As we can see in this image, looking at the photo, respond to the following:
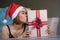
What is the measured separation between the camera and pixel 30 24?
2.70 feet

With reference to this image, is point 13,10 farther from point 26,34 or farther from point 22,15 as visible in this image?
point 26,34

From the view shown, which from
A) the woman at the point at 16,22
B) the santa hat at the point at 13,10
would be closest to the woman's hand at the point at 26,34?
the woman at the point at 16,22

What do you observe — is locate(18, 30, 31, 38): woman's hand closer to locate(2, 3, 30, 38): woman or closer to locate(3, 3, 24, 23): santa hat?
locate(2, 3, 30, 38): woman

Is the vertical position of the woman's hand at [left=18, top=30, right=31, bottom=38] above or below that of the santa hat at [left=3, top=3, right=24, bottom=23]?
below

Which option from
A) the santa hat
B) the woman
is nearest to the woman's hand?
the woman

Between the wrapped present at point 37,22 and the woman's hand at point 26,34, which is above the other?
the wrapped present at point 37,22

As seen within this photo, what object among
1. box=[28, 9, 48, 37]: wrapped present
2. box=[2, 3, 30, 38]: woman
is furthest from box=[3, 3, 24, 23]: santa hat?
box=[28, 9, 48, 37]: wrapped present

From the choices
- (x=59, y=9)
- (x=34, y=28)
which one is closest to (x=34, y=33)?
(x=34, y=28)

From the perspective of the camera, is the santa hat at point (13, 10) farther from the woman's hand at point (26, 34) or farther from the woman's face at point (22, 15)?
the woman's hand at point (26, 34)

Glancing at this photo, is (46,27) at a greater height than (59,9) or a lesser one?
lesser

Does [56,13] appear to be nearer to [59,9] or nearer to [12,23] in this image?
[59,9]

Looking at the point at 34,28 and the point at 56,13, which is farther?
the point at 56,13

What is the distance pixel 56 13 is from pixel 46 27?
0.72 feet

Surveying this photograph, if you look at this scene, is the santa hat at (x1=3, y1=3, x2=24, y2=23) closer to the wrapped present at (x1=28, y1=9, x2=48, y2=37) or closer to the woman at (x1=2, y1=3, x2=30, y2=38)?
the woman at (x1=2, y1=3, x2=30, y2=38)
